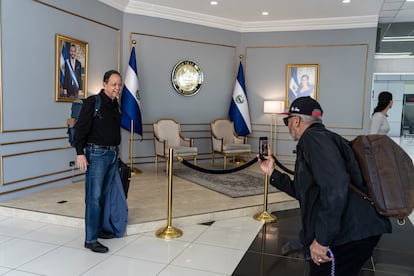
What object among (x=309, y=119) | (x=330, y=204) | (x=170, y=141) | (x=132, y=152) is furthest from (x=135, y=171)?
(x=330, y=204)

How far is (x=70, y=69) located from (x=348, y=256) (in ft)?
15.8

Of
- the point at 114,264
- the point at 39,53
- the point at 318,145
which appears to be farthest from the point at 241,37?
the point at 318,145

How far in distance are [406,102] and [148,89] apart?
19.2 meters

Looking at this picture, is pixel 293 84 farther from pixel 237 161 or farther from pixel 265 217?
pixel 265 217

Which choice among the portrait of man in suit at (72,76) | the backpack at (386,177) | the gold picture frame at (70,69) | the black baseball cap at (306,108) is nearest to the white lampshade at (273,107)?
the gold picture frame at (70,69)

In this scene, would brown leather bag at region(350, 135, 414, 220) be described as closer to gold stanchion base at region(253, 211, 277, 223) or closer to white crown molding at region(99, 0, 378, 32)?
gold stanchion base at region(253, 211, 277, 223)

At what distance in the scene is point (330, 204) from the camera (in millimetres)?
1354

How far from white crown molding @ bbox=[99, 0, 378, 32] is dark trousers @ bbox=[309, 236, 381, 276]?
570 centimetres

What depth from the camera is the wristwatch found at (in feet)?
22.7

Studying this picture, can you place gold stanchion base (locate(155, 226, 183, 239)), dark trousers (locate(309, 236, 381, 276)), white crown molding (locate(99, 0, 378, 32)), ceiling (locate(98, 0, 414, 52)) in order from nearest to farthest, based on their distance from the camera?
1. dark trousers (locate(309, 236, 381, 276))
2. gold stanchion base (locate(155, 226, 183, 239))
3. ceiling (locate(98, 0, 414, 52))
4. white crown molding (locate(99, 0, 378, 32))

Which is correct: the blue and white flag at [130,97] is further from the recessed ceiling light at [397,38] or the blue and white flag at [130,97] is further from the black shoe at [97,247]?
the recessed ceiling light at [397,38]

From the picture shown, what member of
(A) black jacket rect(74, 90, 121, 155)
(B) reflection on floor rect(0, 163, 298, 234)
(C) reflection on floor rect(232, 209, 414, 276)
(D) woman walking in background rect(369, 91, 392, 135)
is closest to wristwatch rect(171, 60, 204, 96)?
(B) reflection on floor rect(0, 163, 298, 234)

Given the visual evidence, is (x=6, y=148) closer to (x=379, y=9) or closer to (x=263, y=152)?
(x=263, y=152)

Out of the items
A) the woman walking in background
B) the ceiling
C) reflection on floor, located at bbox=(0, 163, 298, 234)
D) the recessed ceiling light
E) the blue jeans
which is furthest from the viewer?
the recessed ceiling light
